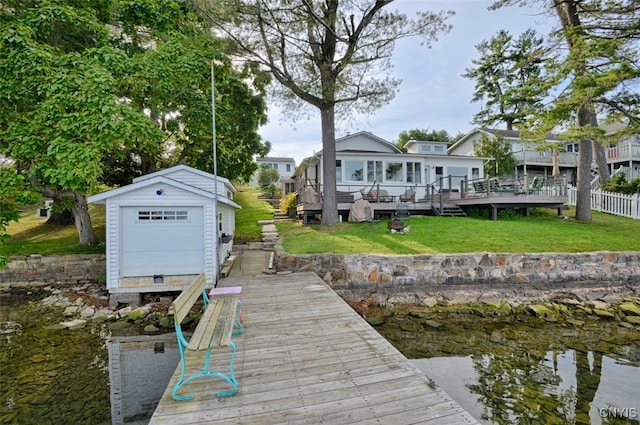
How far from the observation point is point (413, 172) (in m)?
18.5

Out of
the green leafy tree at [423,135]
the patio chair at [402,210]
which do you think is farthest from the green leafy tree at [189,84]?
the green leafy tree at [423,135]

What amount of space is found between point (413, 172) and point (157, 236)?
14562 mm

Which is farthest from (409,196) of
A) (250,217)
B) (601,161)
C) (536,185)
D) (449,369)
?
(449,369)

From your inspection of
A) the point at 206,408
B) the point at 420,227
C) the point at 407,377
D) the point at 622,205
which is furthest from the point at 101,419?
the point at 622,205

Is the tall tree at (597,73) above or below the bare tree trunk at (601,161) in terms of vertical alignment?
above

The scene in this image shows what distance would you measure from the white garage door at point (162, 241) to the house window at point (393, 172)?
12.2 m

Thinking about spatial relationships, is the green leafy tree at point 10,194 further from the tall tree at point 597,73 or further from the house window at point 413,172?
the tall tree at point 597,73

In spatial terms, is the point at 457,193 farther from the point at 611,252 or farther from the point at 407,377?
the point at 407,377

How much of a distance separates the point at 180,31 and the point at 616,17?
16.2m

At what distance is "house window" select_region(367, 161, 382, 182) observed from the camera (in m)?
17.7

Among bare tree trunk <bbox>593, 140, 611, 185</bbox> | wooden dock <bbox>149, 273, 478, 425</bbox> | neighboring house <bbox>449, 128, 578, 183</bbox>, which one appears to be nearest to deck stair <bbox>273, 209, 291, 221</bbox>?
wooden dock <bbox>149, 273, 478, 425</bbox>

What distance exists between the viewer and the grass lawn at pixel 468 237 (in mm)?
9680

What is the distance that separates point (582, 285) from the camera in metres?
9.10

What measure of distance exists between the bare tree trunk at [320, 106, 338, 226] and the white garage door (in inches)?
241
